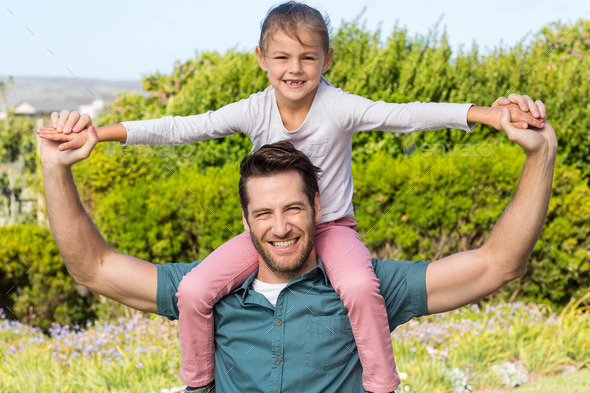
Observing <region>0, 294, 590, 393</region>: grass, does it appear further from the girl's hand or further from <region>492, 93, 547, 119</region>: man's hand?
<region>492, 93, 547, 119</region>: man's hand

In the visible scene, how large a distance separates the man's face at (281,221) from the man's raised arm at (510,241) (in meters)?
0.51

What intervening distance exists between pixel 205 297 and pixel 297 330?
1.24ft

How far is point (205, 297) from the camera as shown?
247cm

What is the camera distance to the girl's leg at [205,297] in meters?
2.47

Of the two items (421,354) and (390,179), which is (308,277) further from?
(390,179)

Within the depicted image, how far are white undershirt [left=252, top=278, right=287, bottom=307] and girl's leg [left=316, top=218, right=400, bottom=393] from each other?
211mm

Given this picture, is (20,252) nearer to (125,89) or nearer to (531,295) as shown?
(125,89)

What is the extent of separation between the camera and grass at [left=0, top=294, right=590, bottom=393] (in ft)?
15.6

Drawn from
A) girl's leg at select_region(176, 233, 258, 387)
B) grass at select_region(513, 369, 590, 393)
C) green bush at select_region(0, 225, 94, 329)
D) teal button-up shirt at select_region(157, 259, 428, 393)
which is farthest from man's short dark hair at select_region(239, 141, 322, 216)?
green bush at select_region(0, 225, 94, 329)

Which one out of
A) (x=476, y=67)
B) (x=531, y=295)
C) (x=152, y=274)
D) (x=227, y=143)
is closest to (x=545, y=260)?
(x=531, y=295)

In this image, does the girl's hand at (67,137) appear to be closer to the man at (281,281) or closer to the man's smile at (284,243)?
the man at (281,281)

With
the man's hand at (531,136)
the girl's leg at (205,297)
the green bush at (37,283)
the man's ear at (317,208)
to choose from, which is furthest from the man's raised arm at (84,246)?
the green bush at (37,283)

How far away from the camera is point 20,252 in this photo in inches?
271

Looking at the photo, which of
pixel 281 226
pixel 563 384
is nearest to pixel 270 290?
pixel 281 226
